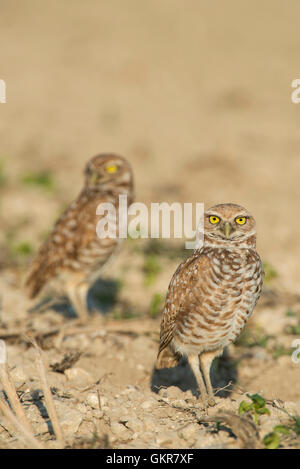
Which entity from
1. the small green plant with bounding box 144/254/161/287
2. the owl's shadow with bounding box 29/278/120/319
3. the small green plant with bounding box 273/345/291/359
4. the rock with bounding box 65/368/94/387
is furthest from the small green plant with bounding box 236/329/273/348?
the rock with bounding box 65/368/94/387

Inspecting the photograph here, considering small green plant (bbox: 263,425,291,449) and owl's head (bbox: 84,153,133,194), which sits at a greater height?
owl's head (bbox: 84,153,133,194)

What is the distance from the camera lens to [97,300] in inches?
273

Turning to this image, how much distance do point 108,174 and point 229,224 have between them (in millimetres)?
2502

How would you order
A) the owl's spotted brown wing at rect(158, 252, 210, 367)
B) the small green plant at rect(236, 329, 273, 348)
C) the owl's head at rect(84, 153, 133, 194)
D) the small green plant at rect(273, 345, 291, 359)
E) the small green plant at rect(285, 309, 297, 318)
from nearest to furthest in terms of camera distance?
the owl's spotted brown wing at rect(158, 252, 210, 367)
the small green plant at rect(273, 345, 291, 359)
the small green plant at rect(236, 329, 273, 348)
the owl's head at rect(84, 153, 133, 194)
the small green plant at rect(285, 309, 297, 318)

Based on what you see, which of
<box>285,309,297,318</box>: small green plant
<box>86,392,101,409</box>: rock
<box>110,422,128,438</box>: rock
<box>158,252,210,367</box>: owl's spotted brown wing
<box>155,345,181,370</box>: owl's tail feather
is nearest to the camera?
<box>110,422,128,438</box>: rock

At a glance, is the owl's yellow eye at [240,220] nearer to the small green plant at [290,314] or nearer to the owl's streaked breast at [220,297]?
the owl's streaked breast at [220,297]

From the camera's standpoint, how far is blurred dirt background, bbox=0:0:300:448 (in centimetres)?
377

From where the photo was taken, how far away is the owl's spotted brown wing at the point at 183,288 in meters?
3.95

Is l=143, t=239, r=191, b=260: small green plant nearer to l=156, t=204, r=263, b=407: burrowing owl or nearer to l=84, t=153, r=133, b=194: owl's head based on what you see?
l=84, t=153, r=133, b=194: owl's head

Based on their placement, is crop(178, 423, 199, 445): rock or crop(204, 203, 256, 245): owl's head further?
crop(204, 203, 256, 245): owl's head

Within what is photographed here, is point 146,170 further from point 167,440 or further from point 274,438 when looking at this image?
point 274,438

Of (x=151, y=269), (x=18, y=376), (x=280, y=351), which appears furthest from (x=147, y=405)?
(x=151, y=269)

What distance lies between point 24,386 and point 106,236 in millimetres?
2269
